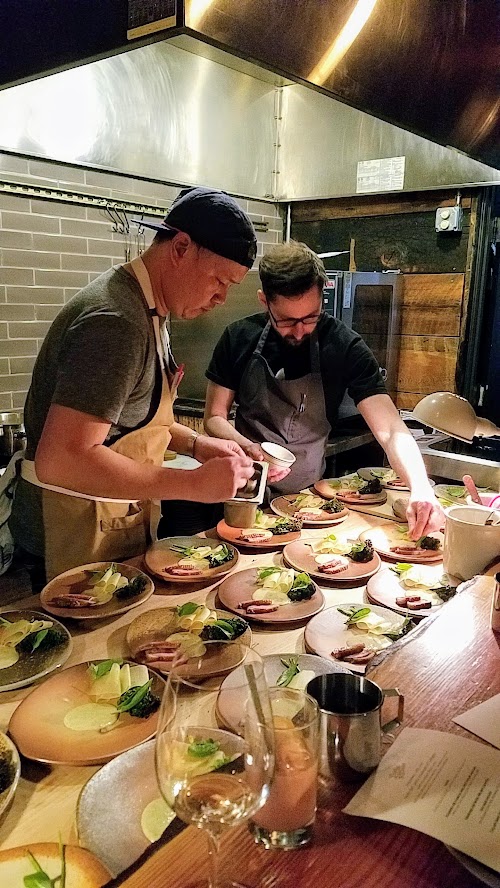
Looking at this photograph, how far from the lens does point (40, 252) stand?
392 centimetres

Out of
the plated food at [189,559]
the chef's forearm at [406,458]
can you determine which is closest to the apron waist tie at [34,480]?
the plated food at [189,559]

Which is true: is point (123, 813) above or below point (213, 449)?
below

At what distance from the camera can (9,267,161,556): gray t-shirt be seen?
157 centimetres

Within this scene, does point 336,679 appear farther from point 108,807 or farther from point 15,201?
point 15,201

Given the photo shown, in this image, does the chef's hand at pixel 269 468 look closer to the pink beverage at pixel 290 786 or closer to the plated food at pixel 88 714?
the plated food at pixel 88 714

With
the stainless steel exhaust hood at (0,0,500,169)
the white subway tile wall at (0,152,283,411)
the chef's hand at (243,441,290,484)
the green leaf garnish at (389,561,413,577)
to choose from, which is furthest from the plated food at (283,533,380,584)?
the white subway tile wall at (0,152,283,411)

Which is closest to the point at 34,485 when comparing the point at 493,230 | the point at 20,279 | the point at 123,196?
the point at 20,279

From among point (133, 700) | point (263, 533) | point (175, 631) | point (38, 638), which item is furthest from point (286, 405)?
point (133, 700)

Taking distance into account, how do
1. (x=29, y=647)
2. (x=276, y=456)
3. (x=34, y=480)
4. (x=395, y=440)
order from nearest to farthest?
(x=29, y=647) → (x=34, y=480) → (x=276, y=456) → (x=395, y=440)

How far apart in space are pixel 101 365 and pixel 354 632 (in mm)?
866

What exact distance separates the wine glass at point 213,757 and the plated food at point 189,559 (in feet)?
3.19

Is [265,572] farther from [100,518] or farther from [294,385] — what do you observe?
[294,385]

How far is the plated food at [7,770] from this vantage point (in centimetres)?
95

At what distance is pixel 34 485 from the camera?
6.53ft
